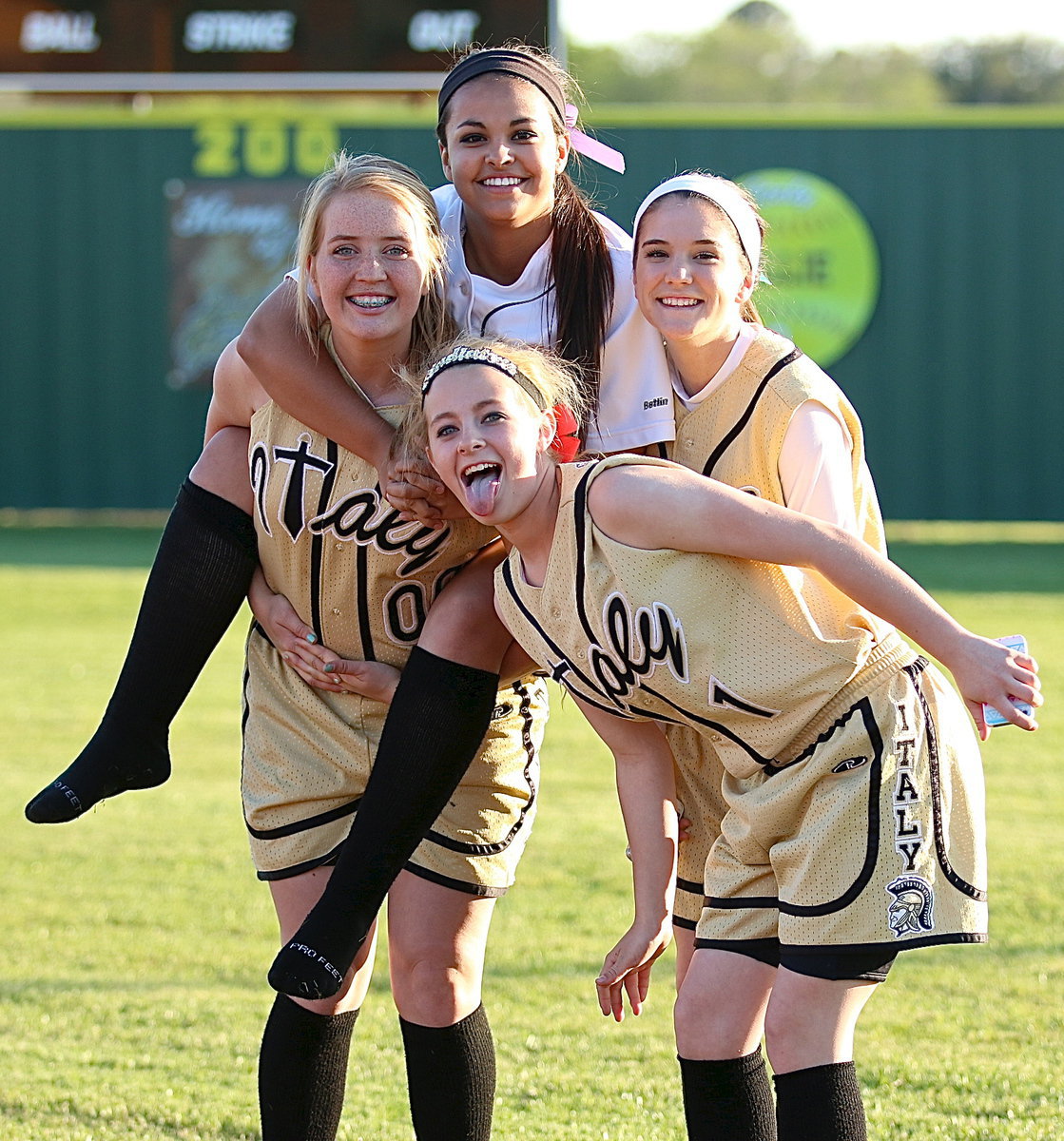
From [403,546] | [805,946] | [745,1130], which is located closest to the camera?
[805,946]

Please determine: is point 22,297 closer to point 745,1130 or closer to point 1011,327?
point 1011,327

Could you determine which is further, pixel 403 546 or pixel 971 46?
pixel 971 46

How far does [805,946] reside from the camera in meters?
2.12

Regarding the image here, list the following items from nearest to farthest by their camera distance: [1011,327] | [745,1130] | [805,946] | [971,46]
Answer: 1. [805,946]
2. [745,1130]
3. [1011,327]
4. [971,46]

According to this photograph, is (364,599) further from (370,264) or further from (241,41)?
(241,41)

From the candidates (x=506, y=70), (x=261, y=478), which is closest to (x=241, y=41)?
(x=506, y=70)

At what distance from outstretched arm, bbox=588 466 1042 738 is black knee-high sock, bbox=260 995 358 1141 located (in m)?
0.95

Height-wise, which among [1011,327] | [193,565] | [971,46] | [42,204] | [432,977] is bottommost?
[432,977]

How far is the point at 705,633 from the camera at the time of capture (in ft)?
7.11

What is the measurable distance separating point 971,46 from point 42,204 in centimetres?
4685

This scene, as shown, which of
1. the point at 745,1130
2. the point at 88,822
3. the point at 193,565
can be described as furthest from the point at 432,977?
the point at 88,822

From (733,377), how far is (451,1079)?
3.69ft

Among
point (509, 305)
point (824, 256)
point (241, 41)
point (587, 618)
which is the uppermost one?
point (241, 41)

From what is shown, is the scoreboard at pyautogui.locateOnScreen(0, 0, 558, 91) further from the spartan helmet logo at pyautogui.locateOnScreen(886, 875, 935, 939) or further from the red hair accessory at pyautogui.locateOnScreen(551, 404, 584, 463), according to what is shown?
the spartan helmet logo at pyautogui.locateOnScreen(886, 875, 935, 939)
